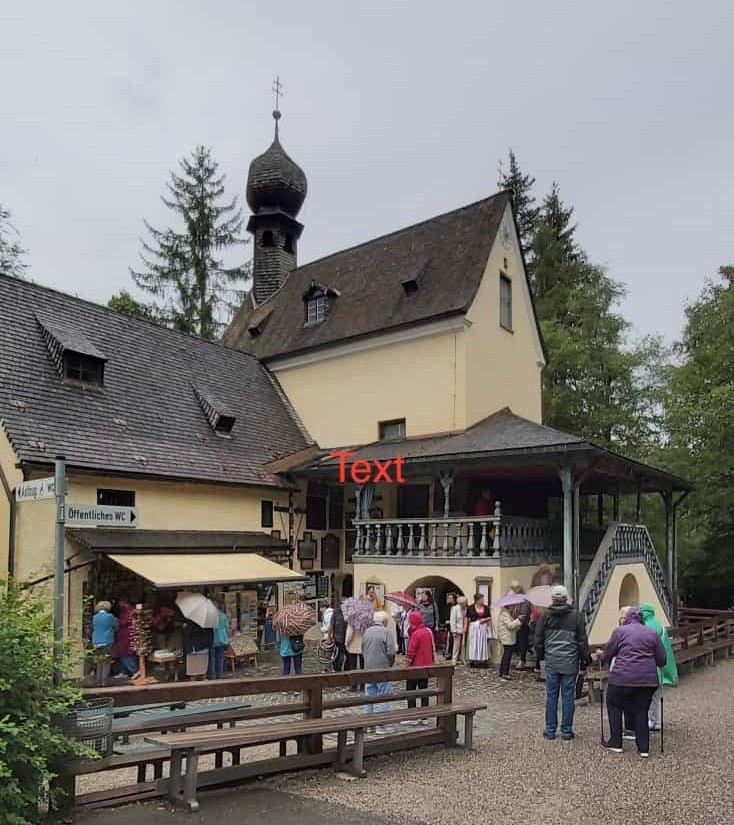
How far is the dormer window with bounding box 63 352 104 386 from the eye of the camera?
16.1 meters

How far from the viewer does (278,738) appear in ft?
21.2

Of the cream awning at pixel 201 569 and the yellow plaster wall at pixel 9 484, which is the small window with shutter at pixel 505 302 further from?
the yellow plaster wall at pixel 9 484

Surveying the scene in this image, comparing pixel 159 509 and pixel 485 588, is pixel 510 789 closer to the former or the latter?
pixel 485 588

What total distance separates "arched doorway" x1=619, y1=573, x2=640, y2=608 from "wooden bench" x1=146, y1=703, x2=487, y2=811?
32.8ft

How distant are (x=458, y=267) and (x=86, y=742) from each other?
53.4 ft

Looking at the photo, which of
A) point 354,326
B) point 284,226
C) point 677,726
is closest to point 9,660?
point 677,726

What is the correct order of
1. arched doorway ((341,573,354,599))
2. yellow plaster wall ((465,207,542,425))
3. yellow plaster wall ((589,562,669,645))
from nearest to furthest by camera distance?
yellow plaster wall ((589,562,669,645)) → yellow plaster wall ((465,207,542,425)) → arched doorway ((341,573,354,599))

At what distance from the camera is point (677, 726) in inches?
372

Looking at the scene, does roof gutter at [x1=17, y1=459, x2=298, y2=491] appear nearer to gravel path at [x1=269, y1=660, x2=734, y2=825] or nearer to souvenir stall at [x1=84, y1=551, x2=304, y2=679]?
souvenir stall at [x1=84, y1=551, x2=304, y2=679]

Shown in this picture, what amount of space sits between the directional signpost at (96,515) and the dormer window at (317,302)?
1639 centimetres

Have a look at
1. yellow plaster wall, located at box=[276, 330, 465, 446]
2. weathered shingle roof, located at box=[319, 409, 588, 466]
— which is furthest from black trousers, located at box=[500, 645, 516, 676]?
yellow plaster wall, located at box=[276, 330, 465, 446]

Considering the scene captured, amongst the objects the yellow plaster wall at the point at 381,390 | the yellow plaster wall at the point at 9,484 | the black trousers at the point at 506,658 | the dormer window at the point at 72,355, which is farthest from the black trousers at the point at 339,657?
the dormer window at the point at 72,355

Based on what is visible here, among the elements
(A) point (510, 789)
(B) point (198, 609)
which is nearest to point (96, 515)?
(A) point (510, 789)

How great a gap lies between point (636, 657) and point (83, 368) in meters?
12.6
